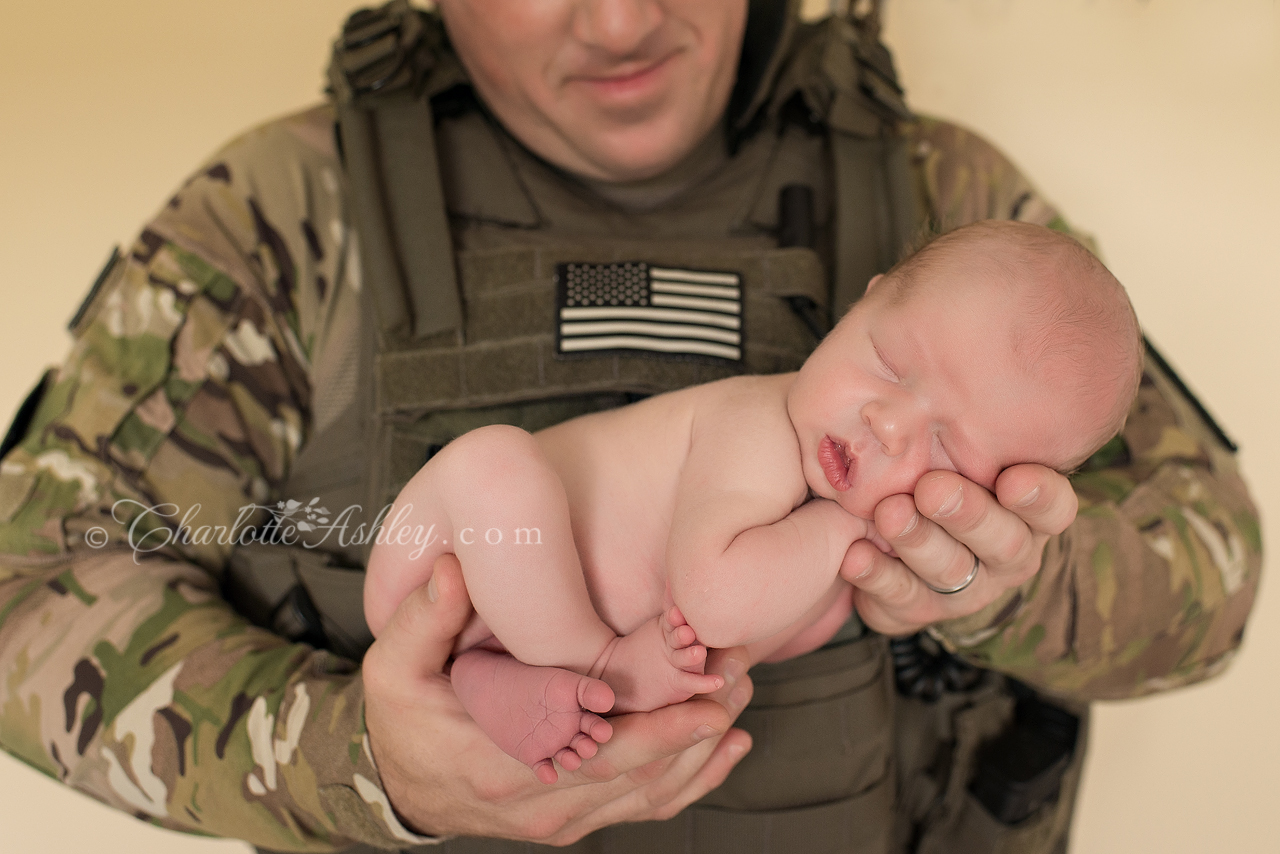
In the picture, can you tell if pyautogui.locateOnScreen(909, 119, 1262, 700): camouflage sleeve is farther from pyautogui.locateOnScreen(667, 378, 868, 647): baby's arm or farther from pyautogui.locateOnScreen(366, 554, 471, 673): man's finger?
pyautogui.locateOnScreen(366, 554, 471, 673): man's finger

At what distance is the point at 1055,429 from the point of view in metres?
0.79

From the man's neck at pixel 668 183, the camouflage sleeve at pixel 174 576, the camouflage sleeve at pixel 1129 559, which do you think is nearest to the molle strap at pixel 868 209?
the camouflage sleeve at pixel 1129 559

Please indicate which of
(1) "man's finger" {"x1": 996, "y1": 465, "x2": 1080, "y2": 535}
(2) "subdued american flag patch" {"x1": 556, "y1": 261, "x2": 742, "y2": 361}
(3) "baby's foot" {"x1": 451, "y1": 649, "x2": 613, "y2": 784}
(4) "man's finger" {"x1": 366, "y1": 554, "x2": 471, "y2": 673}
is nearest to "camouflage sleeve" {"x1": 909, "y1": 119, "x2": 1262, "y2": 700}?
(1) "man's finger" {"x1": 996, "y1": 465, "x2": 1080, "y2": 535}

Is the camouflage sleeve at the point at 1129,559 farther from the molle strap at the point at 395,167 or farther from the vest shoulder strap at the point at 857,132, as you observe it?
the molle strap at the point at 395,167

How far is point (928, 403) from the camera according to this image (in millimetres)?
806

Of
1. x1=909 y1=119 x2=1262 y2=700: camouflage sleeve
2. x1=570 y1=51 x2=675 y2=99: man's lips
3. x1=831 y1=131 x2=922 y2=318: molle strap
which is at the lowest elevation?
x1=909 y1=119 x2=1262 y2=700: camouflage sleeve

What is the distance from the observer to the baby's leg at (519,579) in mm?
761

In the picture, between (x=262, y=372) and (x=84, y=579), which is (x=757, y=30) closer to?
(x=262, y=372)

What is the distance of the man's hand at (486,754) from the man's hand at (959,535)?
0.63ft

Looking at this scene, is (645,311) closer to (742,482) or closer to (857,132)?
(742,482)

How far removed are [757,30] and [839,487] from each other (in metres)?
1.04

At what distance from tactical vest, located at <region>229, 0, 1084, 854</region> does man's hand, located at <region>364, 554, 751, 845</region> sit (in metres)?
0.17

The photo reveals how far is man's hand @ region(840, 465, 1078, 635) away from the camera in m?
0.77

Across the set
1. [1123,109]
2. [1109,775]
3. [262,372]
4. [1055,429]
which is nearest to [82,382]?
[262,372]
